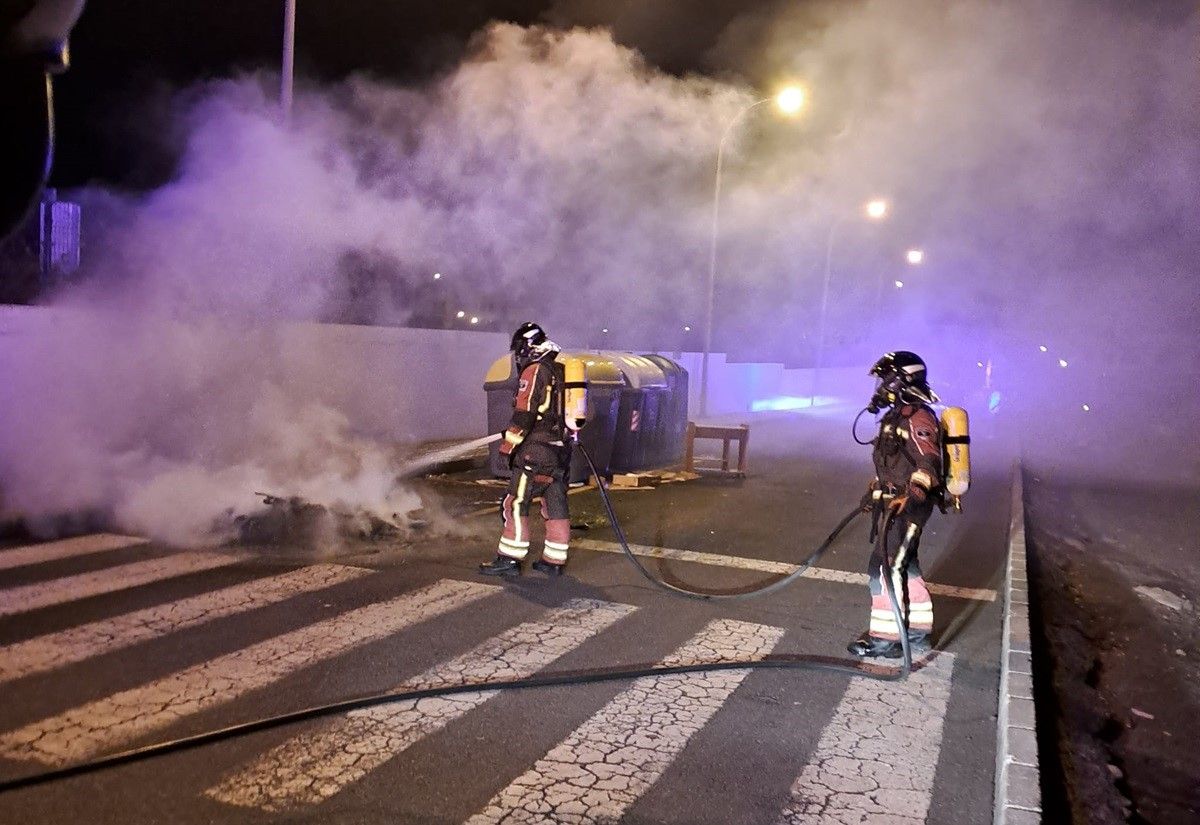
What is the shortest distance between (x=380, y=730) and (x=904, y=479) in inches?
116

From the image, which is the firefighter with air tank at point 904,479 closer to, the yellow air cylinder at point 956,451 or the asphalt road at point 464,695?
the yellow air cylinder at point 956,451

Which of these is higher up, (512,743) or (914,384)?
(914,384)

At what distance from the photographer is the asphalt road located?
130 inches

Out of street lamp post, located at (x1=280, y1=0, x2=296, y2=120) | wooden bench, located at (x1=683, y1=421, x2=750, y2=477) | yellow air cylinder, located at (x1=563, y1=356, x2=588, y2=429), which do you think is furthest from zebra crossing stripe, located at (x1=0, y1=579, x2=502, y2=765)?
wooden bench, located at (x1=683, y1=421, x2=750, y2=477)

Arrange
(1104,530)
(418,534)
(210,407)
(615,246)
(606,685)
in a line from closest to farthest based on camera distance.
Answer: (606,685) < (418,534) < (210,407) < (1104,530) < (615,246)

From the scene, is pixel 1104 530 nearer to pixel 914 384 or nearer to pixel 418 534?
pixel 914 384

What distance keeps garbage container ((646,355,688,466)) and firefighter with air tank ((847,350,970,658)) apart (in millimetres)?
7780

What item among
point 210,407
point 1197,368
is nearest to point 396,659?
point 210,407

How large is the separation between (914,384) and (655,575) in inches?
99.5

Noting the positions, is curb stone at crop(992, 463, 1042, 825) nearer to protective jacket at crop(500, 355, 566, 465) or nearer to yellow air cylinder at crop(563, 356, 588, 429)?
yellow air cylinder at crop(563, 356, 588, 429)

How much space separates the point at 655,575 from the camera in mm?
6668

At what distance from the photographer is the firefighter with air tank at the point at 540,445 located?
6328 mm

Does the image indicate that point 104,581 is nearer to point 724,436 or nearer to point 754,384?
point 724,436

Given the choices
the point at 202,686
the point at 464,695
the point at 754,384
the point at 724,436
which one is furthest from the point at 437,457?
the point at 754,384
